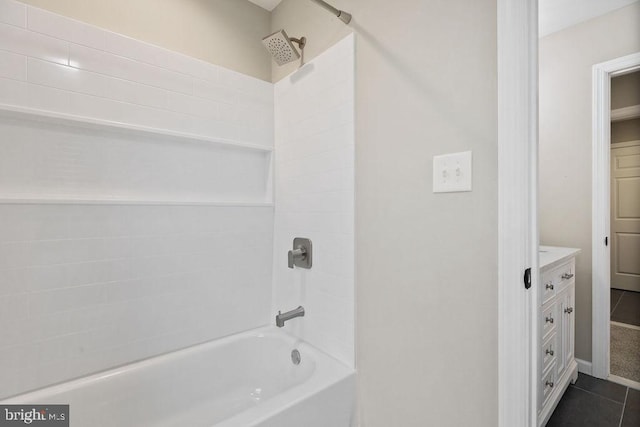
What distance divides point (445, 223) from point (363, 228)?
393 millimetres

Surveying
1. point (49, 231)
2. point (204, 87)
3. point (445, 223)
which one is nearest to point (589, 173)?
point (445, 223)

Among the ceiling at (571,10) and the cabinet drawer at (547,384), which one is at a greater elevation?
the ceiling at (571,10)

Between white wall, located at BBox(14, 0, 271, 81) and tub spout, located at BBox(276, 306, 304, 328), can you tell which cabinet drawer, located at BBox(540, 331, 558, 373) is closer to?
tub spout, located at BBox(276, 306, 304, 328)

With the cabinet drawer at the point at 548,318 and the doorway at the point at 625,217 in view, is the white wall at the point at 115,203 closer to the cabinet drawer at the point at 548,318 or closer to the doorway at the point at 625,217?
the cabinet drawer at the point at 548,318

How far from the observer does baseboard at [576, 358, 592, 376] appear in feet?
6.76

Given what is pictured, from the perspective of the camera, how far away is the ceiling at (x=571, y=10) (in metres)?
1.92

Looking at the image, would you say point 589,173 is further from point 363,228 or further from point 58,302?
point 58,302

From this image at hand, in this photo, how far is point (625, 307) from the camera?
3.23m

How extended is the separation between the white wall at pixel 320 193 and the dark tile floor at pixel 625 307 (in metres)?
3.36

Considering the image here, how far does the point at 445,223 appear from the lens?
101cm

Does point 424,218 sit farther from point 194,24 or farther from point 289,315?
point 194,24

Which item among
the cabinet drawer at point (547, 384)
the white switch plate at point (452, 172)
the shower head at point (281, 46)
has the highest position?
the shower head at point (281, 46)

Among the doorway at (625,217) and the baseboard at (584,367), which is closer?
the baseboard at (584,367)

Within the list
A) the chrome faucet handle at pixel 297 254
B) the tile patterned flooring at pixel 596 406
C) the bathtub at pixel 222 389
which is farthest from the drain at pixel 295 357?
the tile patterned flooring at pixel 596 406
